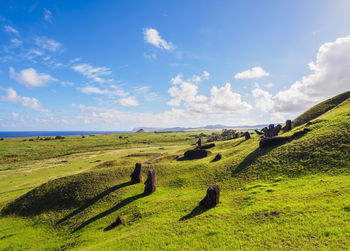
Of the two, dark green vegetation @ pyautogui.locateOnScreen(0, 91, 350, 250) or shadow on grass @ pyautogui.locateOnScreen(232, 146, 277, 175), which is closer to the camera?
dark green vegetation @ pyautogui.locateOnScreen(0, 91, 350, 250)

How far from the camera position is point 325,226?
1368cm

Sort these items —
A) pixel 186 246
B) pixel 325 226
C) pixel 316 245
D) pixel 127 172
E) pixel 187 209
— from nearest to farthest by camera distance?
pixel 316 245 → pixel 325 226 → pixel 186 246 → pixel 187 209 → pixel 127 172

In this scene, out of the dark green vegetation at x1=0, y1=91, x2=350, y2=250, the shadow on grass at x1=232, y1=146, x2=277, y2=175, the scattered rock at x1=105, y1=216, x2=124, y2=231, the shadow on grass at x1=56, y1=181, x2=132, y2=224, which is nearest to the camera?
the dark green vegetation at x1=0, y1=91, x2=350, y2=250

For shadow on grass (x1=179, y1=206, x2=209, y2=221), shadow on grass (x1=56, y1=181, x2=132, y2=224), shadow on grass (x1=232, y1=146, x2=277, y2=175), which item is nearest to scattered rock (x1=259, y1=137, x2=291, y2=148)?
shadow on grass (x1=232, y1=146, x2=277, y2=175)

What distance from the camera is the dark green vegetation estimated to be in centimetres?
1481

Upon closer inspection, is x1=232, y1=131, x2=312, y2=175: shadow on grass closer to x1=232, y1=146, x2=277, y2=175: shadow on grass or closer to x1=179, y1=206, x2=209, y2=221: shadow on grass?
x1=232, y1=146, x2=277, y2=175: shadow on grass

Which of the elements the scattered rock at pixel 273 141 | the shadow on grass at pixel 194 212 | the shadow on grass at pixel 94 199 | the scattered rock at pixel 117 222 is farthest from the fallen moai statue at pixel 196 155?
the scattered rock at pixel 117 222

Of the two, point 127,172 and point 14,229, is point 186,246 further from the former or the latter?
point 14,229

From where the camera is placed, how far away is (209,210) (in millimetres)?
21203

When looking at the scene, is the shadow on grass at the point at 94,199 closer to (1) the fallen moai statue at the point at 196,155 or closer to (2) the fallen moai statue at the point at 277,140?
(1) the fallen moai statue at the point at 196,155

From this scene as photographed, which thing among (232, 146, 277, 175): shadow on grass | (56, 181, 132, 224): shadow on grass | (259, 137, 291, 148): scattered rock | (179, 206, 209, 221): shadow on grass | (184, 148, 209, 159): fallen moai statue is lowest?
(56, 181, 132, 224): shadow on grass

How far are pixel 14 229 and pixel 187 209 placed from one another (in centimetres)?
3229

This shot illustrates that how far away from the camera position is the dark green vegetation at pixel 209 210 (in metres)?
14.8

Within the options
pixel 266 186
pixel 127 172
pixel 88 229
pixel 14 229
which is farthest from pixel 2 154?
pixel 266 186
